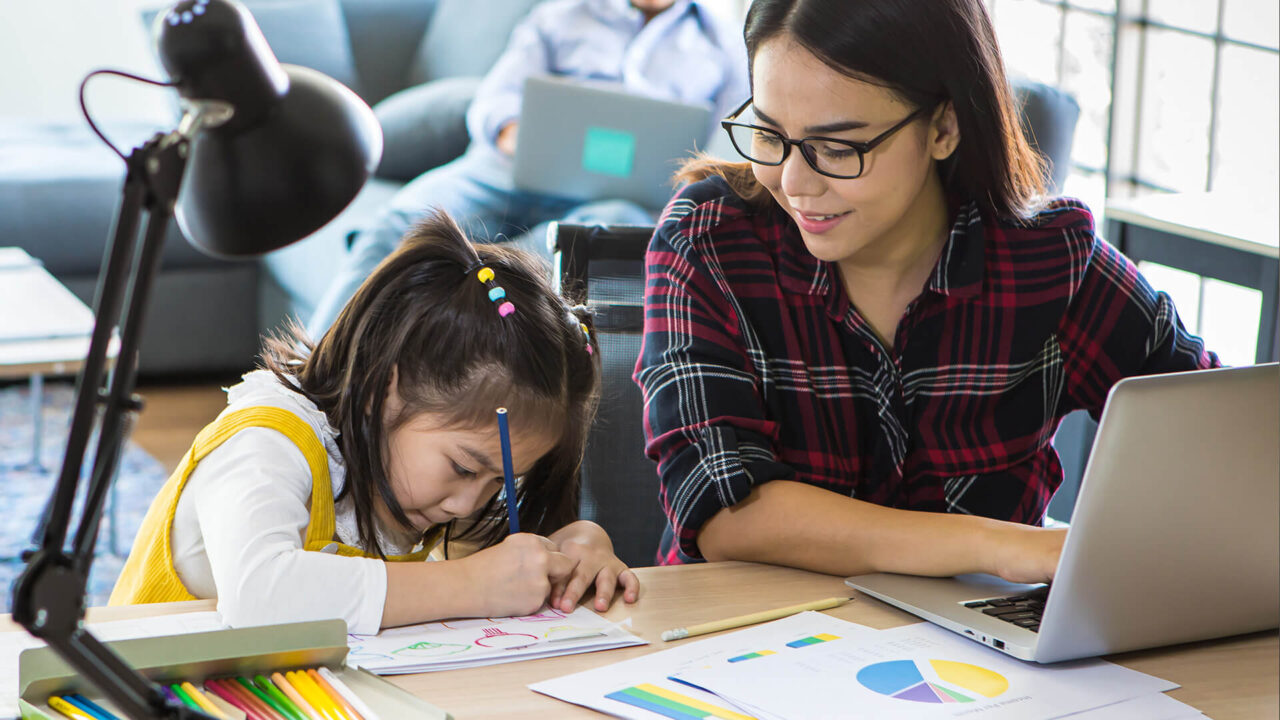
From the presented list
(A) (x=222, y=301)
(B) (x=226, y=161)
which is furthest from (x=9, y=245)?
(B) (x=226, y=161)

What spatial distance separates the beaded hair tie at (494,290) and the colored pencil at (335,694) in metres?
0.42

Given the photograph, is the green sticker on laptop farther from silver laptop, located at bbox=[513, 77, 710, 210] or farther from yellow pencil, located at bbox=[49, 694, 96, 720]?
yellow pencil, located at bbox=[49, 694, 96, 720]

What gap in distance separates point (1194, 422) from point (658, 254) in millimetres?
563

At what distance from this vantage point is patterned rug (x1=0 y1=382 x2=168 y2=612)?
236 cm

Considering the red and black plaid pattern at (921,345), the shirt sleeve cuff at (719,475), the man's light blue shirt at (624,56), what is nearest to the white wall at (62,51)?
the man's light blue shirt at (624,56)

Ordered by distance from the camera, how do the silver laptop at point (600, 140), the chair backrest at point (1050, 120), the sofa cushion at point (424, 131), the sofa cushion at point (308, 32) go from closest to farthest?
the chair backrest at point (1050, 120) < the silver laptop at point (600, 140) < the sofa cushion at point (424, 131) < the sofa cushion at point (308, 32)

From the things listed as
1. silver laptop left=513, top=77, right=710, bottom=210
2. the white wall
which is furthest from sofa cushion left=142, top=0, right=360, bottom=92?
silver laptop left=513, top=77, right=710, bottom=210

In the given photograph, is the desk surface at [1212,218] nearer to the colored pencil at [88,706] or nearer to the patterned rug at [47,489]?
the colored pencil at [88,706]

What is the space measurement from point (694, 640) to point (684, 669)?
0.06 m

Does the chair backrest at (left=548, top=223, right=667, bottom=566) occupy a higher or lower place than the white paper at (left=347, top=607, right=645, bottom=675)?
higher

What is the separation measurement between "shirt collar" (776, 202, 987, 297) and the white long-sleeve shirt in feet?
1.48

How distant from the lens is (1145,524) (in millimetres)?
787

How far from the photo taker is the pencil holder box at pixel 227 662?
696 mm

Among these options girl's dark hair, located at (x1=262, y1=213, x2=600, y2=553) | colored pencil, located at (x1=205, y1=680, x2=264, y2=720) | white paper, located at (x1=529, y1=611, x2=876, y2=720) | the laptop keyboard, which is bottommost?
white paper, located at (x1=529, y1=611, x2=876, y2=720)
